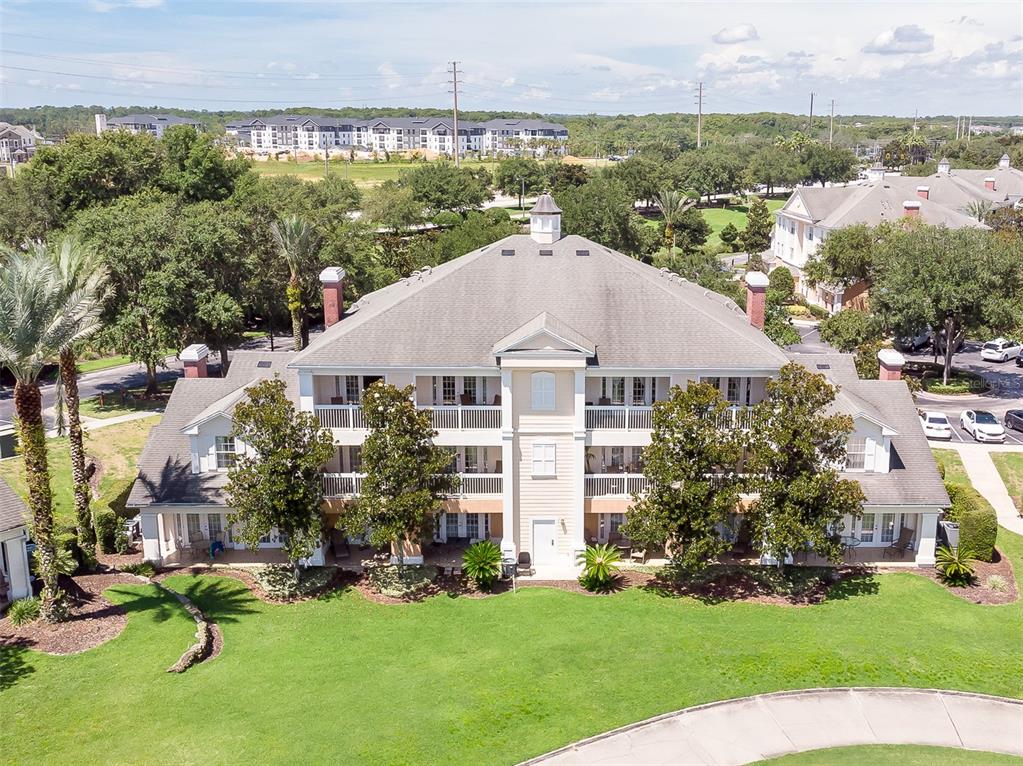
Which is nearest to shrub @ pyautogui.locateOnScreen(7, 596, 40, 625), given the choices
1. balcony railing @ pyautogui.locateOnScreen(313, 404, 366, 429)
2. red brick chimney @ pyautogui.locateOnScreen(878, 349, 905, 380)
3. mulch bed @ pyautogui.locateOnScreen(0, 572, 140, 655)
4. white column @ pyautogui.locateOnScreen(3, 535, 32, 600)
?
mulch bed @ pyautogui.locateOnScreen(0, 572, 140, 655)

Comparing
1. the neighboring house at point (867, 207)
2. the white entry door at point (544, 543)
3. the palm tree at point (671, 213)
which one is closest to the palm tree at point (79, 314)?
the white entry door at point (544, 543)

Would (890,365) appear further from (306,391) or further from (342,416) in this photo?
(306,391)

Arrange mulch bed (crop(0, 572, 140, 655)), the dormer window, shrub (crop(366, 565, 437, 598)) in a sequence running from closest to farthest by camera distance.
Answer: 1. mulch bed (crop(0, 572, 140, 655))
2. shrub (crop(366, 565, 437, 598))
3. the dormer window

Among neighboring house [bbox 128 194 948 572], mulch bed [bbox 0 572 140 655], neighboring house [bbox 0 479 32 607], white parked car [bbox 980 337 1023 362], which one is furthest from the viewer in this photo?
white parked car [bbox 980 337 1023 362]

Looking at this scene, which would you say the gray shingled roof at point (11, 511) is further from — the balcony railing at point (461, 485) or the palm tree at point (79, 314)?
the balcony railing at point (461, 485)

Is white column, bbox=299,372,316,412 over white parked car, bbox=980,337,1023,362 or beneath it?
over

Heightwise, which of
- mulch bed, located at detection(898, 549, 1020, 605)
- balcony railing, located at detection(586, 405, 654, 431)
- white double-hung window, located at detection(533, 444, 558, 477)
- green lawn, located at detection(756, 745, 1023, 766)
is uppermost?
balcony railing, located at detection(586, 405, 654, 431)

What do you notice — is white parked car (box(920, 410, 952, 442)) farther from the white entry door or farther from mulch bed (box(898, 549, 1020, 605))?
the white entry door

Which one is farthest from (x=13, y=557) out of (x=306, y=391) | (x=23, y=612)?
(x=306, y=391)
